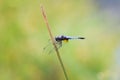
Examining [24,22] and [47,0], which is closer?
[24,22]

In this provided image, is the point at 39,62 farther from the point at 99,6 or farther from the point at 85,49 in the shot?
the point at 99,6

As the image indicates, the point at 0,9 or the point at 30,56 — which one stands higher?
the point at 0,9

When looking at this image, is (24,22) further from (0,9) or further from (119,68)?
(119,68)

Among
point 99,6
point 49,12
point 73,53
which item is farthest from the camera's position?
point 99,6

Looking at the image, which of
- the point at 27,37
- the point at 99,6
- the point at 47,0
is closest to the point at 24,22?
the point at 27,37

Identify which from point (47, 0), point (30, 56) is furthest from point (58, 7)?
point (30, 56)

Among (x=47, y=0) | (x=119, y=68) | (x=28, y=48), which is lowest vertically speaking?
(x=119, y=68)

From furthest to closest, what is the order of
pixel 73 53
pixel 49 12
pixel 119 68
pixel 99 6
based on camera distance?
pixel 99 6, pixel 49 12, pixel 73 53, pixel 119 68
